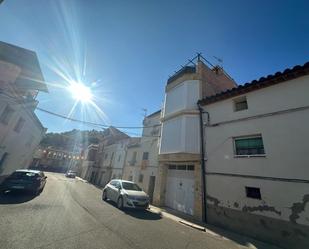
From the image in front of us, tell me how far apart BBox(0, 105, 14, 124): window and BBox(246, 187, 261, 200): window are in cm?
1707

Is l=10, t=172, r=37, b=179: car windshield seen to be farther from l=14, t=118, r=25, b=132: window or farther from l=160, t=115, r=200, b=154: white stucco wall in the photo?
l=160, t=115, r=200, b=154: white stucco wall

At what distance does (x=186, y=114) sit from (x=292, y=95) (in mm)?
5847

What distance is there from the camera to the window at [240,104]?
30.1ft

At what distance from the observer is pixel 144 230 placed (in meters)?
5.89

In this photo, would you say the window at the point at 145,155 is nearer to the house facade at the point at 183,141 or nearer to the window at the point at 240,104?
the house facade at the point at 183,141

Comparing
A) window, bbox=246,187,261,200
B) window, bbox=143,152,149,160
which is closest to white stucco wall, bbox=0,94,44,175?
window, bbox=143,152,149,160

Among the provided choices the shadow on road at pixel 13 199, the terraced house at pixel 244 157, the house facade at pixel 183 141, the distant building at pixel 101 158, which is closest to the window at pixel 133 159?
the distant building at pixel 101 158

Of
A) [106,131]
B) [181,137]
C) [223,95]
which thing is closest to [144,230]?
[181,137]

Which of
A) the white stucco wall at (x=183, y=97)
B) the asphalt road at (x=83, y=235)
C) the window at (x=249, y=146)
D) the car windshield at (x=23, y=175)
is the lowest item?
the asphalt road at (x=83, y=235)

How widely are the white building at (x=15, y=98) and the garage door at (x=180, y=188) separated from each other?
13.5 m

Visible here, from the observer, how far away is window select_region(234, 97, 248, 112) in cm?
918

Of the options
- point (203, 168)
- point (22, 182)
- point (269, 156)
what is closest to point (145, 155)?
point (203, 168)

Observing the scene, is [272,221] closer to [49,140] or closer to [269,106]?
[269,106]

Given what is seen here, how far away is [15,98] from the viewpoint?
40.1 ft
